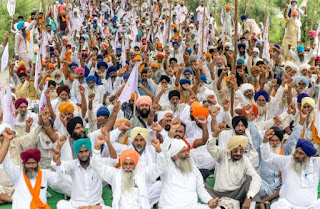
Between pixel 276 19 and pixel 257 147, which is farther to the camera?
pixel 276 19

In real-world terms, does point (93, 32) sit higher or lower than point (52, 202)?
higher

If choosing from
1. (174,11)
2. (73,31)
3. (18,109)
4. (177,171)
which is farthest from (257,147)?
(174,11)

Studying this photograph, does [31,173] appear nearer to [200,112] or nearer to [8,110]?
[8,110]

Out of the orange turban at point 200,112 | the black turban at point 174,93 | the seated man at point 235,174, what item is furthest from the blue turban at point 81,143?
the black turban at point 174,93

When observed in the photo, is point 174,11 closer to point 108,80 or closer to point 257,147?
point 108,80

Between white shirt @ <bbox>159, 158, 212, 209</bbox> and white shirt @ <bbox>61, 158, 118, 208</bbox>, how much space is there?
27.3 inches

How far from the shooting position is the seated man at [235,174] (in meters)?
5.06

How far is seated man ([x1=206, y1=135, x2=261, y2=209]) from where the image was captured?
506 centimetres

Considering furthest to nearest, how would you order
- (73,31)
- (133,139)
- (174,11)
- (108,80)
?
1. (174,11)
2. (73,31)
3. (108,80)
4. (133,139)

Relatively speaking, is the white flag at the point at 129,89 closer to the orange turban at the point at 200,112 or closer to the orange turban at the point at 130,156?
the orange turban at the point at 200,112

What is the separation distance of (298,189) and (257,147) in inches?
36.4

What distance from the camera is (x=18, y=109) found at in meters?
6.00

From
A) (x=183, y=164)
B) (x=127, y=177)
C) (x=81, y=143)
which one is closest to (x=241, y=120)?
(x=183, y=164)

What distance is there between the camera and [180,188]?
4820 millimetres
